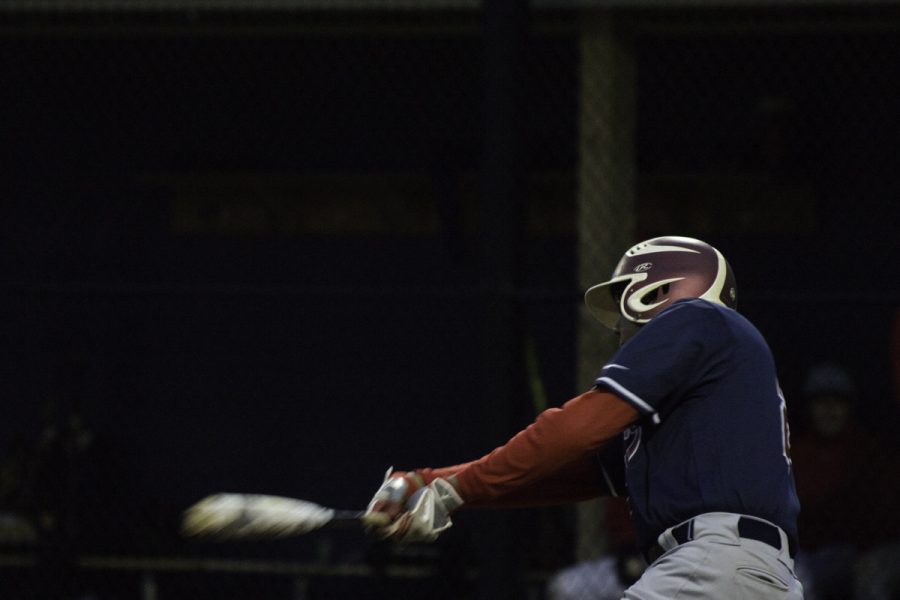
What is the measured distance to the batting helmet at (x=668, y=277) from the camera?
3590 millimetres

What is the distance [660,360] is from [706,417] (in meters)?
0.18

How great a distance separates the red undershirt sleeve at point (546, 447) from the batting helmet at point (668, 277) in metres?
0.35

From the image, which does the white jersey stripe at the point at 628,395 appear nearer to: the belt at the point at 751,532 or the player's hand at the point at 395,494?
the belt at the point at 751,532

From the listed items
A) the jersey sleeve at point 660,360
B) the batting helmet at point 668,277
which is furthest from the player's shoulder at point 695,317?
the batting helmet at point 668,277

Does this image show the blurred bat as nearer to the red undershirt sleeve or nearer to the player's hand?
the player's hand

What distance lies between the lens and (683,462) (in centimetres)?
342

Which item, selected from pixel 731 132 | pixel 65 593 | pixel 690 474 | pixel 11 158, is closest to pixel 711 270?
pixel 690 474

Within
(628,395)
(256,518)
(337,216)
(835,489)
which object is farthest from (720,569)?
(337,216)

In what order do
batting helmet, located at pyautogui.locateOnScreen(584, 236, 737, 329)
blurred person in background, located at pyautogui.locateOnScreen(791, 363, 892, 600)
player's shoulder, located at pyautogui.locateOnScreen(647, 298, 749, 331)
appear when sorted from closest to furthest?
player's shoulder, located at pyautogui.locateOnScreen(647, 298, 749, 331) → batting helmet, located at pyautogui.locateOnScreen(584, 236, 737, 329) → blurred person in background, located at pyautogui.locateOnScreen(791, 363, 892, 600)

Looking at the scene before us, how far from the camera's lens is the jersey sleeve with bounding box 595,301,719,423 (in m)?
3.31

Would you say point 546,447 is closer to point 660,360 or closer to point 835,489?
point 660,360

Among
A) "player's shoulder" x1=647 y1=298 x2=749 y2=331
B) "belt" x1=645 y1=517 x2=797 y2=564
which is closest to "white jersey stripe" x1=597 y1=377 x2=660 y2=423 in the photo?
"player's shoulder" x1=647 y1=298 x2=749 y2=331

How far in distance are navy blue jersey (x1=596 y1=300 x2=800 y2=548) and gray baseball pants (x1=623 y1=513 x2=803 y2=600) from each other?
55mm

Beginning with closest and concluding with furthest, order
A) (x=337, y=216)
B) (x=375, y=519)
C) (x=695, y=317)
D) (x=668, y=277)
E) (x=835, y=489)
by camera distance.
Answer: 1. (x=375, y=519)
2. (x=695, y=317)
3. (x=668, y=277)
4. (x=835, y=489)
5. (x=337, y=216)
